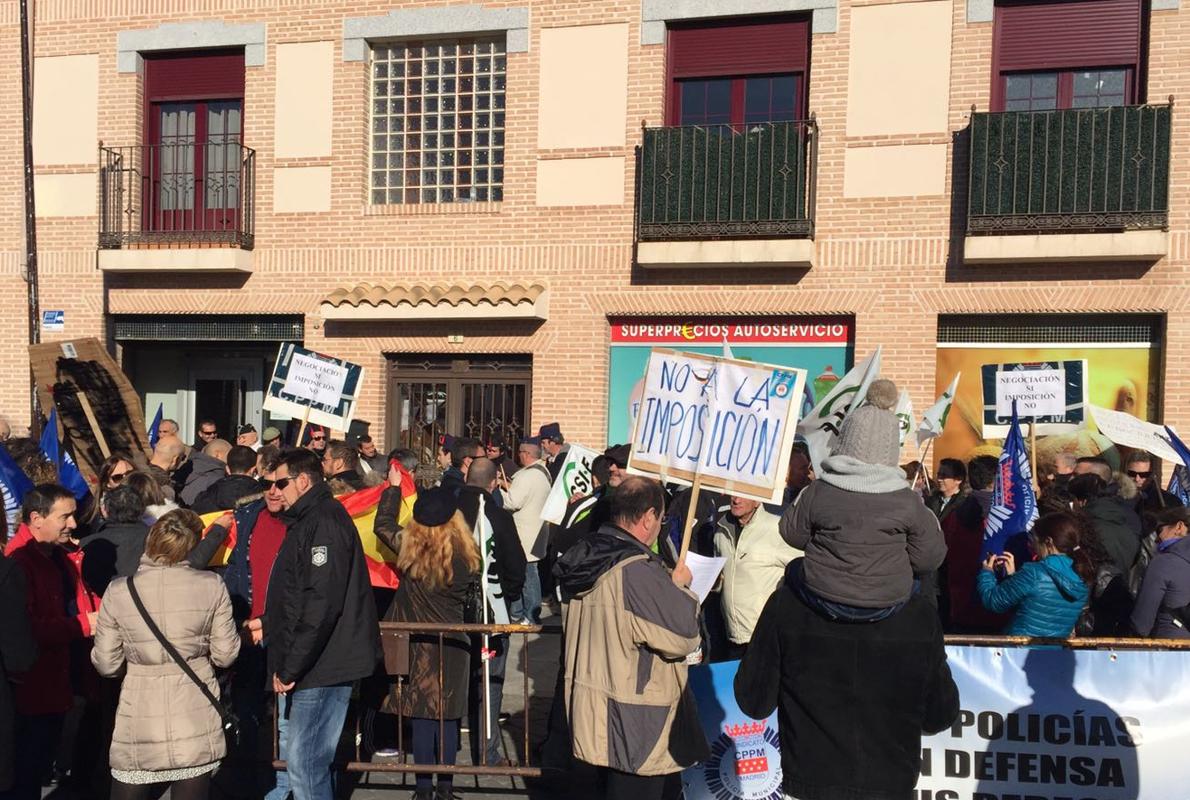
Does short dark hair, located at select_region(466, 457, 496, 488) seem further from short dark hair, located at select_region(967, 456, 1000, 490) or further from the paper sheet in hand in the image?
short dark hair, located at select_region(967, 456, 1000, 490)

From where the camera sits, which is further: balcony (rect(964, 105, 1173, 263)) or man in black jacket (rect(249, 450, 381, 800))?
balcony (rect(964, 105, 1173, 263))

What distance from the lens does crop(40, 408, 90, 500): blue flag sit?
349 inches

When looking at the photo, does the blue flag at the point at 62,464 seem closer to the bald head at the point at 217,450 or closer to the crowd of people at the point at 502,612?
the crowd of people at the point at 502,612

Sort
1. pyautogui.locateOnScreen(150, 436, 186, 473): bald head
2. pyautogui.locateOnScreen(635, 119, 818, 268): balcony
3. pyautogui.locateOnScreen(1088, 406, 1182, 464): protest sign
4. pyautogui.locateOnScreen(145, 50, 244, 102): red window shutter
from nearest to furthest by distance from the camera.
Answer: pyautogui.locateOnScreen(1088, 406, 1182, 464): protest sign → pyautogui.locateOnScreen(150, 436, 186, 473): bald head → pyautogui.locateOnScreen(635, 119, 818, 268): balcony → pyautogui.locateOnScreen(145, 50, 244, 102): red window shutter

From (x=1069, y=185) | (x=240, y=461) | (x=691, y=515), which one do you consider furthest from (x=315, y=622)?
(x=1069, y=185)

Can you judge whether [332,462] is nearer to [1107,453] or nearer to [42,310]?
[1107,453]

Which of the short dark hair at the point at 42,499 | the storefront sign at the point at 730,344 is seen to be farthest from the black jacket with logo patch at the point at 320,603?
the storefront sign at the point at 730,344

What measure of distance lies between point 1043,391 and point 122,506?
729 centimetres

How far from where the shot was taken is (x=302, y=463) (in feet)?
19.1

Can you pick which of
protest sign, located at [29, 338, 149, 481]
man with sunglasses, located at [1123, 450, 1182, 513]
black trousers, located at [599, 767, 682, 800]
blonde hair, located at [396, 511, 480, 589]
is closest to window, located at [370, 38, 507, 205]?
protest sign, located at [29, 338, 149, 481]

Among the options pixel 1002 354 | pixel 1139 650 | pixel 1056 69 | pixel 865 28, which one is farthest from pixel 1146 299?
pixel 1139 650

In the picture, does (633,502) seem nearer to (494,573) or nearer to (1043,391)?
(494,573)

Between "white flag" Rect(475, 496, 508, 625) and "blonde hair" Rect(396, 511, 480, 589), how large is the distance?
30 cm

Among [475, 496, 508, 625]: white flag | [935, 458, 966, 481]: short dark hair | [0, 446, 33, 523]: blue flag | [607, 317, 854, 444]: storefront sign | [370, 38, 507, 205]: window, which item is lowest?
[475, 496, 508, 625]: white flag
